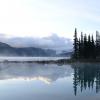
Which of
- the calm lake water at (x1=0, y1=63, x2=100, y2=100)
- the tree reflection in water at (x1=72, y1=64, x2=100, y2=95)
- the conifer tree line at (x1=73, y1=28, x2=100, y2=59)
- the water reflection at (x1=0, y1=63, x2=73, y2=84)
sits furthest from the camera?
the conifer tree line at (x1=73, y1=28, x2=100, y2=59)

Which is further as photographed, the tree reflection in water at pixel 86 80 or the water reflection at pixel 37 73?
the water reflection at pixel 37 73

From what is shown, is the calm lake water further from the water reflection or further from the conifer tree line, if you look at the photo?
the conifer tree line

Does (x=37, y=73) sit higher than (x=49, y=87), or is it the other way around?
(x=37, y=73)

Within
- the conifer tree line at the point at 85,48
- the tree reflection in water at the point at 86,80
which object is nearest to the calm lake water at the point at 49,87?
the tree reflection in water at the point at 86,80

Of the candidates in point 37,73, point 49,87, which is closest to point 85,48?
Answer: point 37,73

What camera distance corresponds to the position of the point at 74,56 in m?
94.4

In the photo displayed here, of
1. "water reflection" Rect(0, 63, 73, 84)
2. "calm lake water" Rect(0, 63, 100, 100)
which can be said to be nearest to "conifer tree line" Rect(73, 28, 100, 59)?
"water reflection" Rect(0, 63, 73, 84)

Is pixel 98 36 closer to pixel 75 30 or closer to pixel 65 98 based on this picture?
pixel 75 30

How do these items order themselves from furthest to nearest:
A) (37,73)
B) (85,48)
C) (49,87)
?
(85,48), (37,73), (49,87)

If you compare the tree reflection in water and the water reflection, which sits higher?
the water reflection

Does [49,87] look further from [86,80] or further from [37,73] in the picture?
[37,73]

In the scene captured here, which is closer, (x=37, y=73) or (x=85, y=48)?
(x=37, y=73)

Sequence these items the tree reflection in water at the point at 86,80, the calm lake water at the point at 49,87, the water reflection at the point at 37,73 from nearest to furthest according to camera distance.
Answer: the calm lake water at the point at 49,87, the tree reflection in water at the point at 86,80, the water reflection at the point at 37,73

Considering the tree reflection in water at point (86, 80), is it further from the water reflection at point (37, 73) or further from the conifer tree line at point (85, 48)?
the conifer tree line at point (85, 48)
